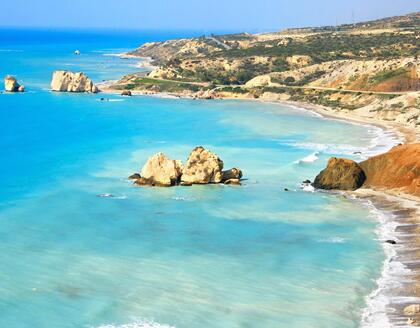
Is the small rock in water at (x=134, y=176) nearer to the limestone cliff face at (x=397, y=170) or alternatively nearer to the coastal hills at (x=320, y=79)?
the limestone cliff face at (x=397, y=170)

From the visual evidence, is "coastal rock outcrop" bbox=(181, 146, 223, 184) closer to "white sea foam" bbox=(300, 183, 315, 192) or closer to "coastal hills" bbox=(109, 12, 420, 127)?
"white sea foam" bbox=(300, 183, 315, 192)

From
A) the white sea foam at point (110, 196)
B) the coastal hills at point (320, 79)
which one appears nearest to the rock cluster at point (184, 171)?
the white sea foam at point (110, 196)

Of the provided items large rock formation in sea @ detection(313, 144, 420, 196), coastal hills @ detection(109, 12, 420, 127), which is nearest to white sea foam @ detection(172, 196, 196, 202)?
large rock formation in sea @ detection(313, 144, 420, 196)

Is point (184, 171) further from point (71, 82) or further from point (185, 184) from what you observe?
point (71, 82)

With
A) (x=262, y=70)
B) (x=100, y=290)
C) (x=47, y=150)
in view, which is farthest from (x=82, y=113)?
(x=100, y=290)

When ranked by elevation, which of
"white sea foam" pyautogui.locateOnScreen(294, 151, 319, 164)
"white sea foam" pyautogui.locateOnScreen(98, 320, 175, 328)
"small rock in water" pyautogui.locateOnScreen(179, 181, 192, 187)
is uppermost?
"white sea foam" pyautogui.locateOnScreen(294, 151, 319, 164)
